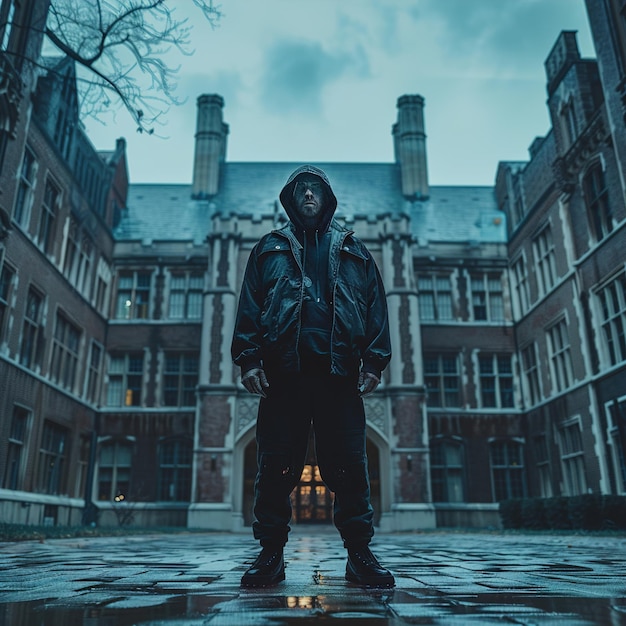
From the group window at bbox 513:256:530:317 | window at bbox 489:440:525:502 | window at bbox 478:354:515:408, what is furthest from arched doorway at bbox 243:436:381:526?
window at bbox 513:256:530:317

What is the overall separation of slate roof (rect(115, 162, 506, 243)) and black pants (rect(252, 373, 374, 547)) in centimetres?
1836

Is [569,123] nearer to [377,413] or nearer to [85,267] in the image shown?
[377,413]

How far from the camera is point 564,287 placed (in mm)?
16000

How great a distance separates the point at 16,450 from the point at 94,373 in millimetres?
5206

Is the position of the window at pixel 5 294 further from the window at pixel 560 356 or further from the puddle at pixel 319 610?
the window at pixel 560 356

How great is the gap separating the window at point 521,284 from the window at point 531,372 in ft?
4.14

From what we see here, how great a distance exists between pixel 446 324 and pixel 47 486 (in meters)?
12.4

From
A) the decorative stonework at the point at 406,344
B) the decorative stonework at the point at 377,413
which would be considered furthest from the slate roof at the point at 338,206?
the decorative stonework at the point at 377,413

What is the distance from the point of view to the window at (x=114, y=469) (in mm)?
18281

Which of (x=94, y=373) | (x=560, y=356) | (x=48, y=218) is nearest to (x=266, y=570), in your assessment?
(x=48, y=218)

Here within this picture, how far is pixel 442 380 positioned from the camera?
1933 cm

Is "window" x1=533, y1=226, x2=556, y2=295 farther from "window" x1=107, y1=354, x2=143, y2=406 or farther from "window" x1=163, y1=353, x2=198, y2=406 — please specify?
"window" x1=107, y1=354, x2=143, y2=406

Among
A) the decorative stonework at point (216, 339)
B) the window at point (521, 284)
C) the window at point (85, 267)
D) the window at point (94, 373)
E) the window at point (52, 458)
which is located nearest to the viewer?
the window at point (52, 458)

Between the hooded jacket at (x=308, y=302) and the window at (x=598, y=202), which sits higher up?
the window at (x=598, y=202)
